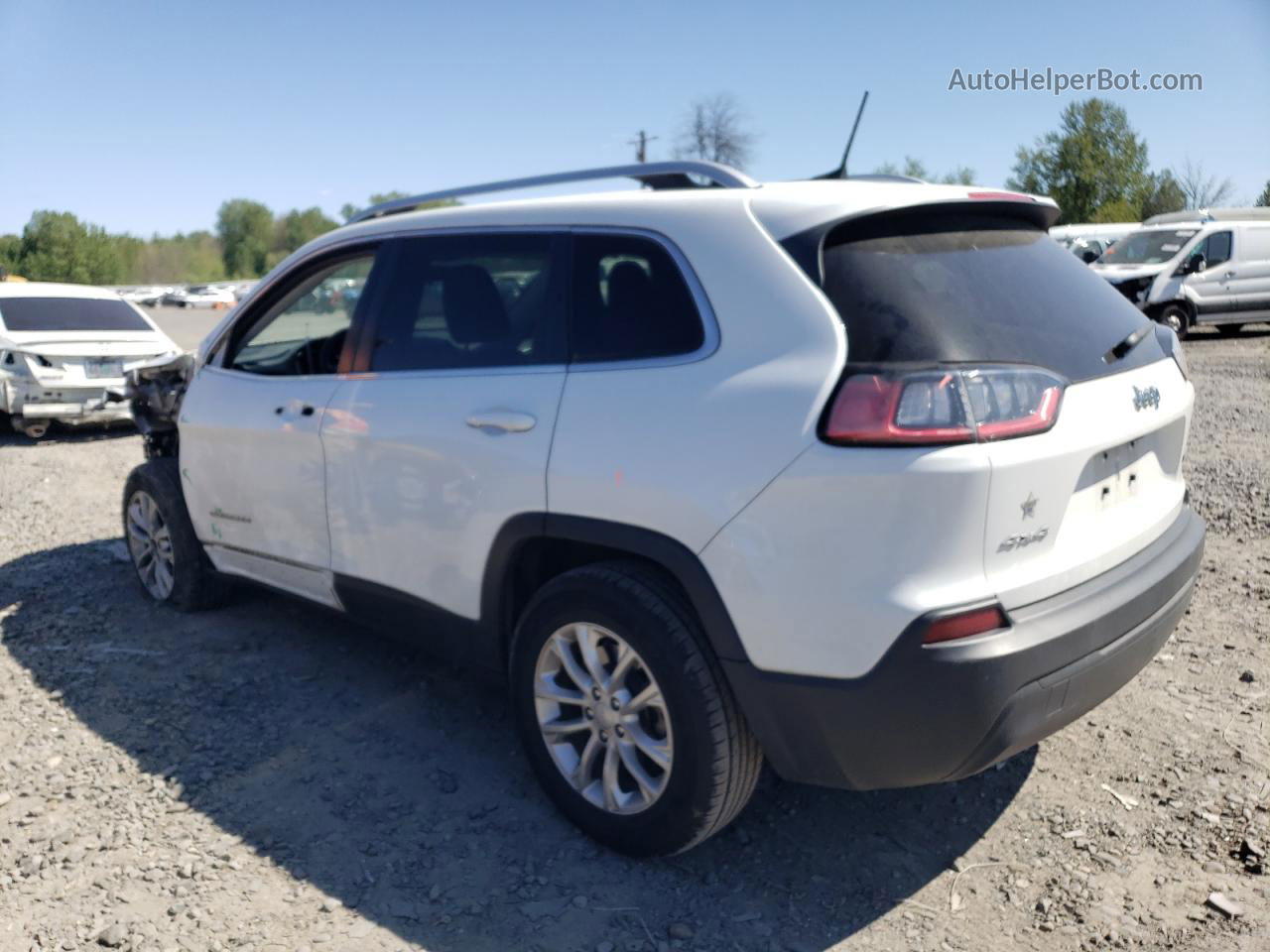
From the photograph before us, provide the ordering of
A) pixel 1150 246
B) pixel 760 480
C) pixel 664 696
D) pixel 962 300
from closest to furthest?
pixel 760 480 < pixel 962 300 < pixel 664 696 < pixel 1150 246

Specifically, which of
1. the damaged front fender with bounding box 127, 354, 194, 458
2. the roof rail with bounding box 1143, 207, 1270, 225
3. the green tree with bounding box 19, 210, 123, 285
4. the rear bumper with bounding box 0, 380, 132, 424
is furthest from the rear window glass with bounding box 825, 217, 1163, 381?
the green tree with bounding box 19, 210, 123, 285

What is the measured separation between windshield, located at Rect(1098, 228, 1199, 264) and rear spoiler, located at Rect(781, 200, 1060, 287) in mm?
17491

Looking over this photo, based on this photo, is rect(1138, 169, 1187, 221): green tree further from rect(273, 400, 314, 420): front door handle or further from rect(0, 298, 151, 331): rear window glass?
rect(273, 400, 314, 420): front door handle

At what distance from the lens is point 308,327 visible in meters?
4.35

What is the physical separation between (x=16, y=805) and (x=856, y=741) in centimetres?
273

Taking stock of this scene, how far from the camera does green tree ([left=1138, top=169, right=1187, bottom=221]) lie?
45.8 m

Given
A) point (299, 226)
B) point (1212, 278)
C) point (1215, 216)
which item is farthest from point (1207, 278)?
point (299, 226)

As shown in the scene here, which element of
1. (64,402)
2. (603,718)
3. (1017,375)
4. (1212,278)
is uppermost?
(1212,278)

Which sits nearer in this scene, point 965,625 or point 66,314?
point 965,625

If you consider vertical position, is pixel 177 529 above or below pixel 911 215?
below

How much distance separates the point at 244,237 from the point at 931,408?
133 metres

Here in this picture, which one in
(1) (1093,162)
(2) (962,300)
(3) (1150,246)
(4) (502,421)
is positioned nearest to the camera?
Result: (2) (962,300)

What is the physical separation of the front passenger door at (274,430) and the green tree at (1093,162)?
46.0 meters

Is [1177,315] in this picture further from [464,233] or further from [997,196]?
[464,233]
